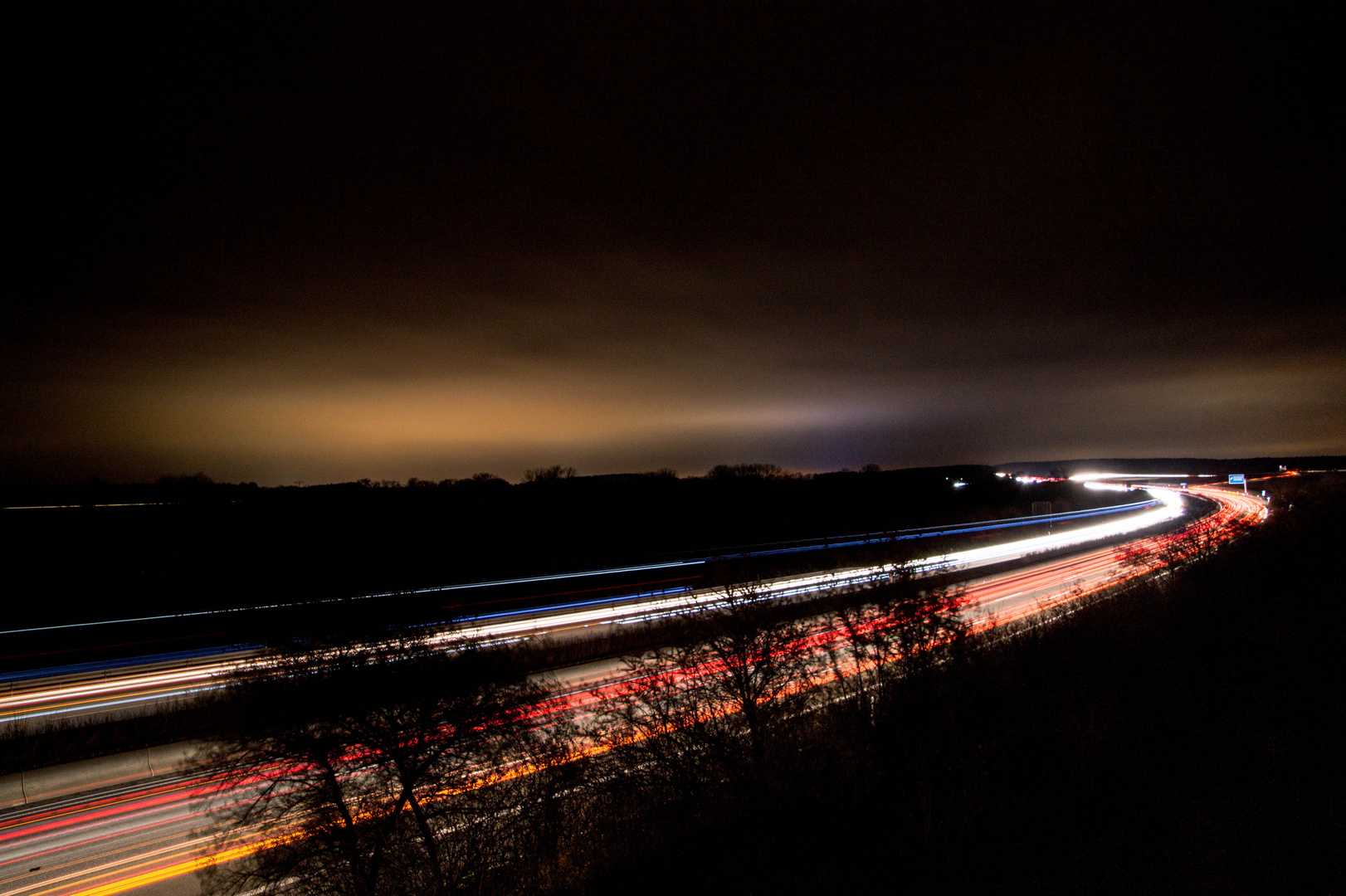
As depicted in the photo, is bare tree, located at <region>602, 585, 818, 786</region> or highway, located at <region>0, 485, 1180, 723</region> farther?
highway, located at <region>0, 485, 1180, 723</region>

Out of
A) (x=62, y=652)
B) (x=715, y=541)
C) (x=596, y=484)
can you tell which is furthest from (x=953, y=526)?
(x=62, y=652)

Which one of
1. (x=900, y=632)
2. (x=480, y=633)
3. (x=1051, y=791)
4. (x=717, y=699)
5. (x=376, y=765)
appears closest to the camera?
(x=376, y=765)

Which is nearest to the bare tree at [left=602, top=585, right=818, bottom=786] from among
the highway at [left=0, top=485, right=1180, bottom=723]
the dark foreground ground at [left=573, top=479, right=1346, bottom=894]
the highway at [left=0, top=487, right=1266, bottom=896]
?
the dark foreground ground at [left=573, top=479, right=1346, bottom=894]

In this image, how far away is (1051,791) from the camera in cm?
1708

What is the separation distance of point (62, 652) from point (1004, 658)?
40708 mm

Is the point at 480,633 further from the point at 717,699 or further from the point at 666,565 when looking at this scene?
the point at 666,565

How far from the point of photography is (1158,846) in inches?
524

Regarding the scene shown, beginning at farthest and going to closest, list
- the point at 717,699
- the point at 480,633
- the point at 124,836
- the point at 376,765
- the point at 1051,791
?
the point at 480,633 < the point at 717,699 < the point at 1051,791 < the point at 376,765 < the point at 124,836

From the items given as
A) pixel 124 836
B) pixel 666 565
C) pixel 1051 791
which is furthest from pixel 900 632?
pixel 666 565

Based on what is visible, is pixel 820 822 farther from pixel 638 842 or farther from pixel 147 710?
pixel 147 710

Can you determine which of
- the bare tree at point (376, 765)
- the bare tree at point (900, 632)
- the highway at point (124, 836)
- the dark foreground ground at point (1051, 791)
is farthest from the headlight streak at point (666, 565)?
the dark foreground ground at point (1051, 791)

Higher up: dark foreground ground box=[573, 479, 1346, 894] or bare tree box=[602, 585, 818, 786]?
bare tree box=[602, 585, 818, 786]

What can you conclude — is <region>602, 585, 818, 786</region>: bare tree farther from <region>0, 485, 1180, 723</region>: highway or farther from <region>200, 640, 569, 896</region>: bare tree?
<region>200, 640, 569, 896</region>: bare tree

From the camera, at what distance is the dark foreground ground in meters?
13.1
